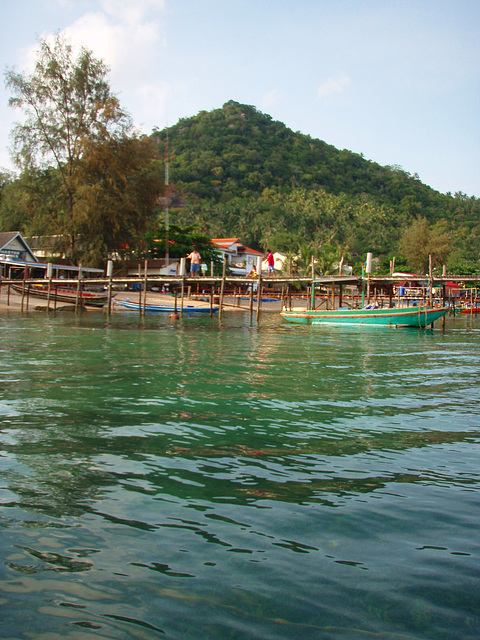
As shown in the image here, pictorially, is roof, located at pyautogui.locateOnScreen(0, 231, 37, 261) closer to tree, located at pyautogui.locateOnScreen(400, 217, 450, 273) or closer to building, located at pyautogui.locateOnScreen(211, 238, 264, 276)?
building, located at pyautogui.locateOnScreen(211, 238, 264, 276)

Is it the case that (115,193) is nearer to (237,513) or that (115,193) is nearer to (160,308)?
(160,308)

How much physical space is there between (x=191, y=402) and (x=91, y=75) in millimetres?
42517

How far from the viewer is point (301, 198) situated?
368ft

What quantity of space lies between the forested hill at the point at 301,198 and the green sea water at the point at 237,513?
58.4 meters

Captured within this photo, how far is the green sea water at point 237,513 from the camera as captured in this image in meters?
3.20

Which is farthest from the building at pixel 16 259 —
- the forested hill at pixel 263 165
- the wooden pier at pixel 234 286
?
the forested hill at pixel 263 165

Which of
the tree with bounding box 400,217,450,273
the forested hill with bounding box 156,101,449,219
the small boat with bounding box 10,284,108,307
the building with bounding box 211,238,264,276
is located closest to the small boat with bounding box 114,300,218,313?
the small boat with bounding box 10,284,108,307

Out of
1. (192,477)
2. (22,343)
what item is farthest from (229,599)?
(22,343)

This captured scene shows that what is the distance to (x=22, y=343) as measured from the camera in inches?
676

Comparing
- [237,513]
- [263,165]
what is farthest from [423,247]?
[237,513]

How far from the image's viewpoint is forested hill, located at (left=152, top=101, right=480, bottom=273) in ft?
294

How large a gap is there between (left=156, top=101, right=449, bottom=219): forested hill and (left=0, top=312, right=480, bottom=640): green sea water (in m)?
106

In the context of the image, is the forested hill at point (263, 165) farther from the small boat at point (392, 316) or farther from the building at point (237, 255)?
the small boat at point (392, 316)

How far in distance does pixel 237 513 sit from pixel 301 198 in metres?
112
